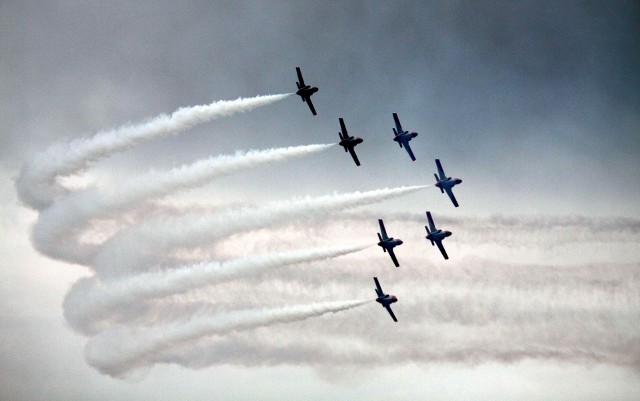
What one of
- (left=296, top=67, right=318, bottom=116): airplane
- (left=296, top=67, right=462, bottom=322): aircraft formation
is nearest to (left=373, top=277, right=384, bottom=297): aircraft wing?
(left=296, top=67, right=462, bottom=322): aircraft formation

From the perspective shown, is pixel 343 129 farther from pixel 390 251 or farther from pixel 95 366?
pixel 95 366

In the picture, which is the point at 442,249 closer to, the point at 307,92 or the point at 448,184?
the point at 448,184

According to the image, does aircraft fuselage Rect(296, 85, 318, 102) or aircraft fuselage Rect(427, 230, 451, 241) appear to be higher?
aircraft fuselage Rect(296, 85, 318, 102)

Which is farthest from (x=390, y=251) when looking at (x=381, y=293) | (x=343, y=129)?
(x=343, y=129)

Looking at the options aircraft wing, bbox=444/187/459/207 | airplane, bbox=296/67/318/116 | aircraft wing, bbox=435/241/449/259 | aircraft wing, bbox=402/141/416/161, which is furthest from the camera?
aircraft wing, bbox=444/187/459/207

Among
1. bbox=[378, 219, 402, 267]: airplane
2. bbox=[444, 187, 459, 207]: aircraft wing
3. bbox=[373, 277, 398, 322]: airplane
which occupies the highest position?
bbox=[444, 187, 459, 207]: aircraft wing

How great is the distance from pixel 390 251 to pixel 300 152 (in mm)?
14169

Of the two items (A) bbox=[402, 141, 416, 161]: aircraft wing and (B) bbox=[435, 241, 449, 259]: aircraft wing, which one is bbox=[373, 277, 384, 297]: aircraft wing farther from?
(A) bbox=[402, 141, 416, 161]: aircraft wing

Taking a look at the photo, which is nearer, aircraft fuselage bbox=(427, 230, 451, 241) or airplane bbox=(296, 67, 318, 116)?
airplane bbox=(296, 67, 318, 116)

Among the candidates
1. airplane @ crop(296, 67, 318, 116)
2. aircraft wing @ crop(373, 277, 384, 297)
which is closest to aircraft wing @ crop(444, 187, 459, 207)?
aircraft wing @ crop(373, 277, 384, 297)

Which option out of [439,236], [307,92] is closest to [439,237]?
[439,236]

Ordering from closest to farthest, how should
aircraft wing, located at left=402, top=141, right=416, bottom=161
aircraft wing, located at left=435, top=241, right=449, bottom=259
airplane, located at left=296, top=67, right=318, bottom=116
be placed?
airplane, located at left=296, top=67, right=318, bottom=116, aircraft wing, located at left=402, top=141, right=416, bottom=161, aircraft wing, located at left=435, top=241, right=449, bottom=259

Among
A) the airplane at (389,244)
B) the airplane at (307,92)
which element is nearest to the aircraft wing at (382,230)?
the airplane at (389,244)

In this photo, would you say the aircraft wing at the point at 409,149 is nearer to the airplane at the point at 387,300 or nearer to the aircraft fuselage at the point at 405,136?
the aircraft fuselage at the point at 405,136
